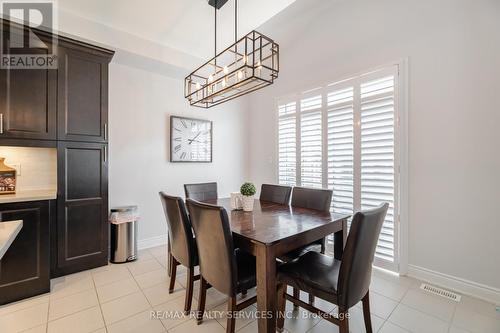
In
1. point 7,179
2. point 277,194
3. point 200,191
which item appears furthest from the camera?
point 200,191

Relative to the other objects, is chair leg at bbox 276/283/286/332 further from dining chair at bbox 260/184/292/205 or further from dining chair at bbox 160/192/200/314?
dining chair at bbox 260/184/292/205

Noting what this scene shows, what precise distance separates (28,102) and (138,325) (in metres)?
2.43

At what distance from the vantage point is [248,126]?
460cm

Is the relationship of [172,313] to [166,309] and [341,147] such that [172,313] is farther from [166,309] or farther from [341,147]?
[341,147]

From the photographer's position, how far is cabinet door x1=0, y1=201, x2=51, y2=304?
2.04m

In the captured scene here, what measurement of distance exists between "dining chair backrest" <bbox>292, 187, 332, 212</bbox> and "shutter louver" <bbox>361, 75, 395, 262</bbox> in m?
0.75

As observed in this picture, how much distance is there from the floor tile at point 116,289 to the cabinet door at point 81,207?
53cm

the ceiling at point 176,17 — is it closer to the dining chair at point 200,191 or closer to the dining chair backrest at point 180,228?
the dining chair at point 200,191

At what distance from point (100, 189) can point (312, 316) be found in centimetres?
266

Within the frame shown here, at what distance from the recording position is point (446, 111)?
2.30 m

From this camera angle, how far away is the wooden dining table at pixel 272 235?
1.43m

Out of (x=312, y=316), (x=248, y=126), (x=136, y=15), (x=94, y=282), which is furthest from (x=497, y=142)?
(x=94, y=282)

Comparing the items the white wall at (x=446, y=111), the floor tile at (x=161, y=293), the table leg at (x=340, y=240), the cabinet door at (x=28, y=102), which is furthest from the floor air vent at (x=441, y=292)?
the cabinet door at (x=28, y=102)

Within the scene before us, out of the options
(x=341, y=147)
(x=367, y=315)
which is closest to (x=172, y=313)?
(x=367, y=315)
